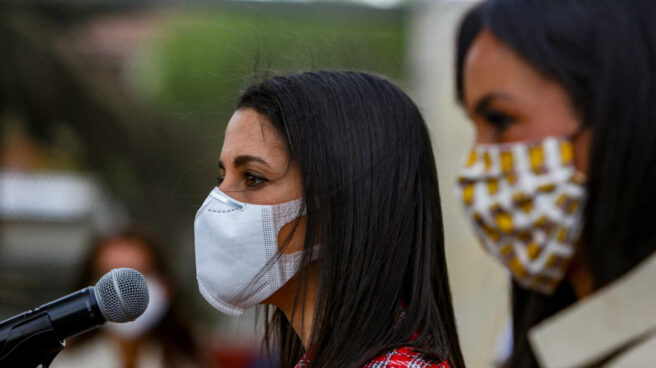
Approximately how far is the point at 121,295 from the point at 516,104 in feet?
3.65

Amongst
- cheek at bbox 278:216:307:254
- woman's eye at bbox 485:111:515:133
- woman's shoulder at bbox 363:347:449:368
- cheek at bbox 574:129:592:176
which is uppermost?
woman's eye at bbox 485:111:515:133

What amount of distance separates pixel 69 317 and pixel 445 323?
100cm

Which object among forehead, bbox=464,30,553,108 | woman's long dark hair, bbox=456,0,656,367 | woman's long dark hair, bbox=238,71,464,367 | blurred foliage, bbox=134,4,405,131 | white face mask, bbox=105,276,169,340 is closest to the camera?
woman's long dark hair, bbox=456,0,656,367

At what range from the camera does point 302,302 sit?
8.38 feet

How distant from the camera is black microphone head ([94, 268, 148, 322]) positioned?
7.50 feet

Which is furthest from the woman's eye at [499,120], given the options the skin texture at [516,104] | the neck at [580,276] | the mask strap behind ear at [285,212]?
the mask strap behind ear at [285,212]

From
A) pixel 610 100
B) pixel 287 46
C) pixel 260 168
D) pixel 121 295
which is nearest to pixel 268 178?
pixel 260 168

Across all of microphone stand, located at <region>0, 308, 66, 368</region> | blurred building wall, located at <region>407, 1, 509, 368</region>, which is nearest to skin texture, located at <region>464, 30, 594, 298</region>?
microphone stand, located at <region>0, 308, 66, 368</region>

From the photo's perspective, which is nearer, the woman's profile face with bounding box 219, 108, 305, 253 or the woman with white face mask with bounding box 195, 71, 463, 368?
the woman with white face mask with bounding box 195, 71, 463, 368

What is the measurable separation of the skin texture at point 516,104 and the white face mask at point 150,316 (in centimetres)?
378

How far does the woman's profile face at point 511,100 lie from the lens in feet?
5.74

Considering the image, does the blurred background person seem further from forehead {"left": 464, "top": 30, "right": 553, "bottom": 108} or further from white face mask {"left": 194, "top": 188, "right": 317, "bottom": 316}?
forehead {"left": 464, "top": 30, "right": 553, "bottom": 108}

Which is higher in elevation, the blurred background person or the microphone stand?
the microphone stand

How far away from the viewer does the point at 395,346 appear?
2340 mm
